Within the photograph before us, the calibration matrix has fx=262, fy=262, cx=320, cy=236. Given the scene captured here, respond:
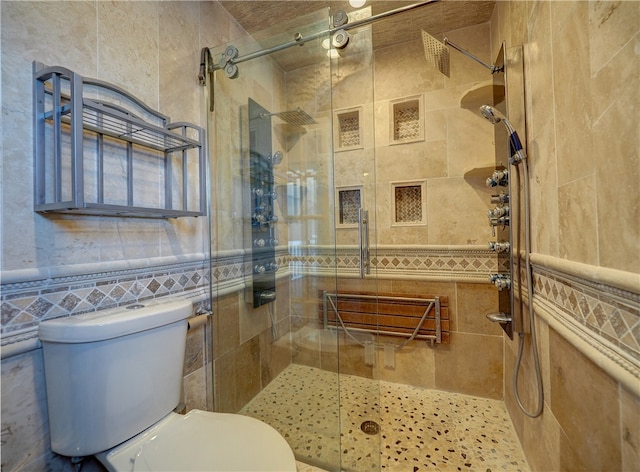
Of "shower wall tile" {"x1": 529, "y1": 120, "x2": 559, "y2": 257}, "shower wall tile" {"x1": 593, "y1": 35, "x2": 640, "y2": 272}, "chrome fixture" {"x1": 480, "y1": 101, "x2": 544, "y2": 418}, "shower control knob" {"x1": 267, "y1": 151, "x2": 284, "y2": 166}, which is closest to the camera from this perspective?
"shower wall tile" {"x1": 593, "y1": 35, "x2": 640, "y2": 272}

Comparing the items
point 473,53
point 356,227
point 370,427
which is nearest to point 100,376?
point 370,427

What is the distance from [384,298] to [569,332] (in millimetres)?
1162

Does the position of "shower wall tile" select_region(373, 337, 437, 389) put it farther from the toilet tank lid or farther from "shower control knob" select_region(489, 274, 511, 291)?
the toilet tank lid

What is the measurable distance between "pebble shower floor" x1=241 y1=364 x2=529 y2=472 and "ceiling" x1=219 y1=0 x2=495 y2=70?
1.91m

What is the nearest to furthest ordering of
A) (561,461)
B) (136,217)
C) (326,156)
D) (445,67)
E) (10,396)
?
1. (10,396)
2. (561,461)
3. (136,217)
4. (445,67)
5. (326,156)

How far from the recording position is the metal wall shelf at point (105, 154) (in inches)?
29.2

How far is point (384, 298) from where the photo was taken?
1.91 metres

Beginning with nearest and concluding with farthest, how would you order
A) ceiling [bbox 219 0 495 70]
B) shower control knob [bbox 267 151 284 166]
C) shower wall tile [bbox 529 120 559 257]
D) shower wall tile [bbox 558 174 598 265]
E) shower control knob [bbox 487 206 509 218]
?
shower wall tile [bbox 558 174 598 265] < shower wall tile [bbox 529 120 559 257] < shower control knob [bbox 487 206 509 218] < ceiling [bbox 219 0 495 70] < shower control knob [bbox 267 151 284 166]

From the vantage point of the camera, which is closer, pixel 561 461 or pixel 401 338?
pixel 561 461

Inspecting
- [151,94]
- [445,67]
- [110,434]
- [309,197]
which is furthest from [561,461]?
[151,94]

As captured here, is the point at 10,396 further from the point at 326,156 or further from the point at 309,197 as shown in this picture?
the point at 326,156

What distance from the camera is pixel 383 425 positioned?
1.49 metres

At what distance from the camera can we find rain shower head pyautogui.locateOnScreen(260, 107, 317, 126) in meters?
1.70

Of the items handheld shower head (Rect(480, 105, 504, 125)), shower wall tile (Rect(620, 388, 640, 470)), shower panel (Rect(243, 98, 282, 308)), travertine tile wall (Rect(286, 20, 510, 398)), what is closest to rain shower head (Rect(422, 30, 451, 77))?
travertine tile wall (Rect(286, 20, 510, 398))
